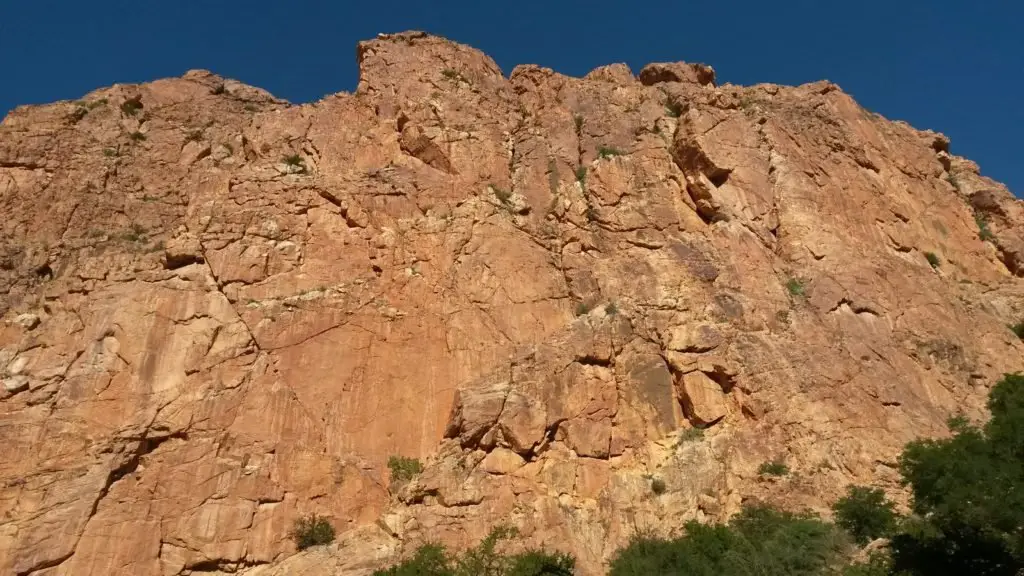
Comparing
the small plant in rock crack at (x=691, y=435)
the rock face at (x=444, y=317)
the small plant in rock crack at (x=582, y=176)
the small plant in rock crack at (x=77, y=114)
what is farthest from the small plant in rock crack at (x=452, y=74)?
the small plant in rock crack at (x=691, y=435)

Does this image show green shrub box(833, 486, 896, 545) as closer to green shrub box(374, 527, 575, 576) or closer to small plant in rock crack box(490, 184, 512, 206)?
green shrub box(374, 527, 575, 576)

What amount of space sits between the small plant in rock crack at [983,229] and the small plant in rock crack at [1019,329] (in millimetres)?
5549

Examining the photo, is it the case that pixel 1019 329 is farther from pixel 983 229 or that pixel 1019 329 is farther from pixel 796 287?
pixel 796 287

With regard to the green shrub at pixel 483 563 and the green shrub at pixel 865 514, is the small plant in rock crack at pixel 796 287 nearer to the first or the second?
the green shrub at pixel 865 514

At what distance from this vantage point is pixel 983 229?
102 ft

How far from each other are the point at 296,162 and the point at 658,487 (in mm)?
15632

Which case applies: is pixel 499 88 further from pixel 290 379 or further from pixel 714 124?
pixel 290 379

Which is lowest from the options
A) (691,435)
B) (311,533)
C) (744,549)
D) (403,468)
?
(744,549)

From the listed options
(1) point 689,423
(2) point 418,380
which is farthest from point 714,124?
(2) point 418,380

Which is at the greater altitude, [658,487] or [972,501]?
[658,487]

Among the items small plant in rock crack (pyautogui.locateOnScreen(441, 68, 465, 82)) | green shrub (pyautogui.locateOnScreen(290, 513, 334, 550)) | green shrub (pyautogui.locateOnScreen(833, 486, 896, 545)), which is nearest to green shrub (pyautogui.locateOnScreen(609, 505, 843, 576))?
green shrub (pyautogui.locateOnScreen(833, 486, 896, 545))

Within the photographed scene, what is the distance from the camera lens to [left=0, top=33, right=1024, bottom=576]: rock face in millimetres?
18453

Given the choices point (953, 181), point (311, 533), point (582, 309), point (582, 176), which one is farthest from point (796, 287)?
point (311, 533)

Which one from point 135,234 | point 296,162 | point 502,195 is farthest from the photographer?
point 296,162
